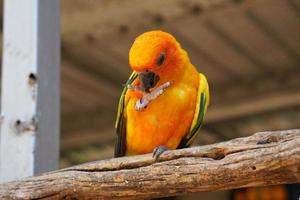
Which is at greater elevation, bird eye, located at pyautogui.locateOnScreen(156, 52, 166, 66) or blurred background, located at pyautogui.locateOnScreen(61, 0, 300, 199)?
blurred background, located at pyautogui.locateOnScreen(61, 0, 300, 199)

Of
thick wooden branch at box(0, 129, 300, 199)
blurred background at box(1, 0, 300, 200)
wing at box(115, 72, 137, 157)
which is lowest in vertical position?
thick wooden branch at box(0, 129, 300, 199)

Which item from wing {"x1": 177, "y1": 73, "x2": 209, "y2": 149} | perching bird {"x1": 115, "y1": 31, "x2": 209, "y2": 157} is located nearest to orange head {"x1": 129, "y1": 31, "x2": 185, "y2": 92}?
perching bird {"x1": 115, "y1": 31, "x2": 209, "y2": 157}

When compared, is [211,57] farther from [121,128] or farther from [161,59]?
[161,59]

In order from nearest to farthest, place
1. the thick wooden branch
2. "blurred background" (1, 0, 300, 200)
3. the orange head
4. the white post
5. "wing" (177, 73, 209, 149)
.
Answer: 1. the thick wooden branch
2. the orange head
3. the white post
4. "wing" (177, 73, 209, 149)
5. "blurred background" (1, 0, 300, 200)

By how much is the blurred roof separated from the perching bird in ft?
3.57

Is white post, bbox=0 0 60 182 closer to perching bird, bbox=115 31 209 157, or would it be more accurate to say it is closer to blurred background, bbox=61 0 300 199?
perching bird, bbox=115 31 209 157

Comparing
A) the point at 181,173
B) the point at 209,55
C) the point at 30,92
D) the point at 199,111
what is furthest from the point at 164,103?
the point at 209,55

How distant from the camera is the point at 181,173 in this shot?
1285mm

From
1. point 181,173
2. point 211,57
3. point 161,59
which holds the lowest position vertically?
point 181,173

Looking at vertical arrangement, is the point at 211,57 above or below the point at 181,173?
above

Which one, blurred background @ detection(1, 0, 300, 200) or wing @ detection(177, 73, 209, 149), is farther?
blurred background @ detection(1, 0, 300, 200)

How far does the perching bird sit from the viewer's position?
1.77m

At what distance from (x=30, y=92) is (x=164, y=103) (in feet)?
1.42

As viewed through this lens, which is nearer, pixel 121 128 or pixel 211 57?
pixel 121 128
